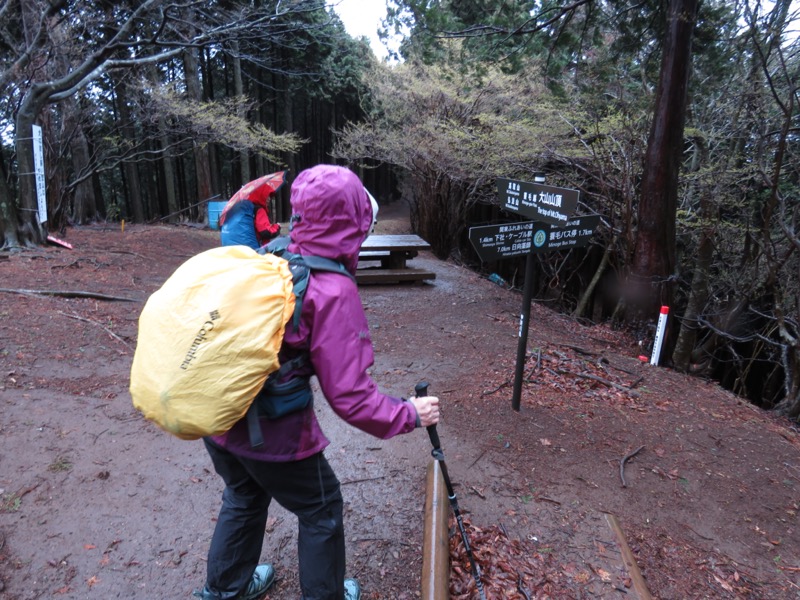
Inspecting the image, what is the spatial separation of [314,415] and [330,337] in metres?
0.32

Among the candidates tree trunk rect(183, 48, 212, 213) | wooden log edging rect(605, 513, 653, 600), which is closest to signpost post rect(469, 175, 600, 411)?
wooden log edging rect(605, 513, 653, 600)

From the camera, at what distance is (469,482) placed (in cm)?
306

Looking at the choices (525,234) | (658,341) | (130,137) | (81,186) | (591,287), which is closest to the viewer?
(525,234)

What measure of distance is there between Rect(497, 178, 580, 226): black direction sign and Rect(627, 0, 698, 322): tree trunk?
348cm

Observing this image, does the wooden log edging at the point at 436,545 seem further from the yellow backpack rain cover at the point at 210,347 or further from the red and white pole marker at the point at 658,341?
the red and white pole marker at the point at 658,341

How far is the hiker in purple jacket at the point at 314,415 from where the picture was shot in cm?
153

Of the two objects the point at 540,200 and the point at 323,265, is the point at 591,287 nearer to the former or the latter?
the point at 540,200

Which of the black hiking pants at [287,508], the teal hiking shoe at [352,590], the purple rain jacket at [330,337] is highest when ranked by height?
the purple rain jacket at [330,337]

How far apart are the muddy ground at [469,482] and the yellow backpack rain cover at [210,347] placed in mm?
1252

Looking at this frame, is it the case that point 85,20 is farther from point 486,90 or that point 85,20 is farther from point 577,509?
point 577,509

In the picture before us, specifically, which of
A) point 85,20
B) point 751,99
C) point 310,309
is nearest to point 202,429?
point 310,309

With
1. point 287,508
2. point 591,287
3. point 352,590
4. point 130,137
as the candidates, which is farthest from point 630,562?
point 130,137

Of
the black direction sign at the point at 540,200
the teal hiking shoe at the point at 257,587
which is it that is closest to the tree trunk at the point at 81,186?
the black direction sign at the point at 540,200

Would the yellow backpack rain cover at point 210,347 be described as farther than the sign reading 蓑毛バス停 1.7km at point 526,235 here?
No
